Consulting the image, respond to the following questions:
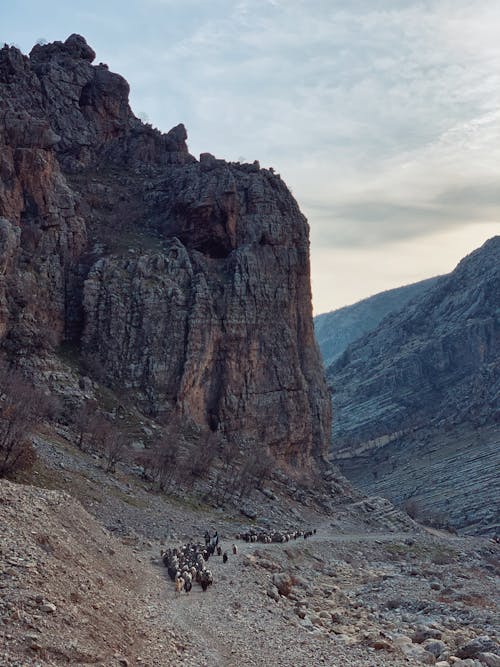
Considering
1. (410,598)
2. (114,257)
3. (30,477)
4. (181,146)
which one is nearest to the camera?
(410,598)

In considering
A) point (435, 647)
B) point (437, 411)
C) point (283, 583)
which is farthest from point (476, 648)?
point (437, 411)

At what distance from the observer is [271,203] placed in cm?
8569

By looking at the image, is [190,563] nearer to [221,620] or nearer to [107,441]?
[221,620]

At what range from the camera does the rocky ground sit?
49.0 feet

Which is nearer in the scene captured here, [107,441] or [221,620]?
[221,620]

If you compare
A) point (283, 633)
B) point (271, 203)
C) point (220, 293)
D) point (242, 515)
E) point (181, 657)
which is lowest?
point (242, 515)

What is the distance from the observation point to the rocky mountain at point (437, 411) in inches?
4550

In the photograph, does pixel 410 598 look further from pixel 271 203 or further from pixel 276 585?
pixel 271 203

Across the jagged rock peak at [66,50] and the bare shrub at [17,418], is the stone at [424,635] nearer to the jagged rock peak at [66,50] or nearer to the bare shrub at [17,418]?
the bare shrub at [17,418]

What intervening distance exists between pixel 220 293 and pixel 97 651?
65.4m

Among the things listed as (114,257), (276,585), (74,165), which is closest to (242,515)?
(276,585)

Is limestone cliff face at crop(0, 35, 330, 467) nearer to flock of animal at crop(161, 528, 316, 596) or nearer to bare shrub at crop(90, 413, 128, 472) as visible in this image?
bare shrub at crop(90, 413, 128, 472)

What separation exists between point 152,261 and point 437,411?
104865mm

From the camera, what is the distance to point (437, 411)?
160m
